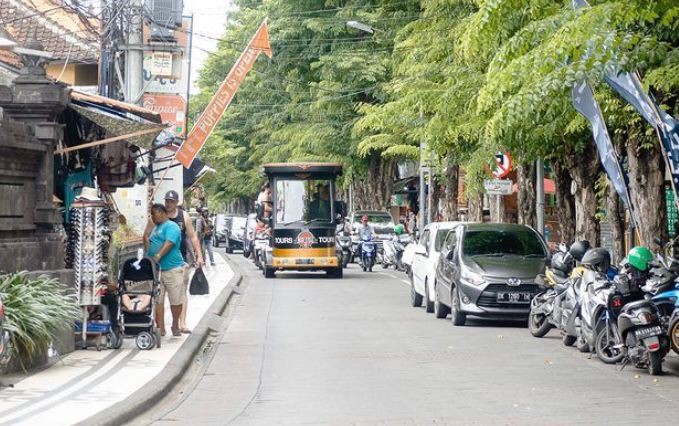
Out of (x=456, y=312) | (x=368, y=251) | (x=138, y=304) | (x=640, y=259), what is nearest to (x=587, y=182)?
(x=456, y=312)

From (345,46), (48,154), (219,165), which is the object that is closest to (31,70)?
(48,154)

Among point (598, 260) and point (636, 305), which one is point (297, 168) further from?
point (636, 305)

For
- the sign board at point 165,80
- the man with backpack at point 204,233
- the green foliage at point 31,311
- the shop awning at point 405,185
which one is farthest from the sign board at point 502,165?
the shop awning at point 405,185

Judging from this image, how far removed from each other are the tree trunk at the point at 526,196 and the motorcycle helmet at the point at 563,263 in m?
13.3

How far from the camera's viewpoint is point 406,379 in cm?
1351

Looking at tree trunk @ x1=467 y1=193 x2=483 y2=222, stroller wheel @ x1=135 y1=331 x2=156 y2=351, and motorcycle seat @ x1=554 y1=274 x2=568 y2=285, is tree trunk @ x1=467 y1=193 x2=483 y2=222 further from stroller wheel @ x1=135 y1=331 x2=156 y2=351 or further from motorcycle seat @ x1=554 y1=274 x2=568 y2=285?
stroller wheel @ x1=135 y1=331 x2=156 y2=351

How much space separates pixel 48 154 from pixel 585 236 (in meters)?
14.0

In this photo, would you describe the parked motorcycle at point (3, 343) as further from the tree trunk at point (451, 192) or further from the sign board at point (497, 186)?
the tree trunk at point (451, 192)

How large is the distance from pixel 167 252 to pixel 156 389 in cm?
492

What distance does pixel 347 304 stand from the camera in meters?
25.8

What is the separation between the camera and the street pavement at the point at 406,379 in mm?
11016

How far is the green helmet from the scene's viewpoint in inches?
581

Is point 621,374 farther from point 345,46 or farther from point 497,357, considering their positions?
point 345,46

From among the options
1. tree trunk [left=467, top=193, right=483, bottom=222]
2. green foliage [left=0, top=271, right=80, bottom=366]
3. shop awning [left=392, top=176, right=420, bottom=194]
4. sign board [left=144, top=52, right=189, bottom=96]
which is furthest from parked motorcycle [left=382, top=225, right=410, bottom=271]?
green foliage [left=0, top=271, right=80, bottom=366]
